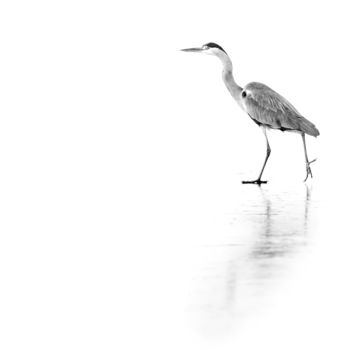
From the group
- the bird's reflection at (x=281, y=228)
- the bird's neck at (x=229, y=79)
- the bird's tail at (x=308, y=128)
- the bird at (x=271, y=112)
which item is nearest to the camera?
the bird's reflection at (x=281, y=228)

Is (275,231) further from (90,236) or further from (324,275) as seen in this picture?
(324,275)

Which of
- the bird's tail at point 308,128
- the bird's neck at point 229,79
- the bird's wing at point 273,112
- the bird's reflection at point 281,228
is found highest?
the bird's neck at point 229,79

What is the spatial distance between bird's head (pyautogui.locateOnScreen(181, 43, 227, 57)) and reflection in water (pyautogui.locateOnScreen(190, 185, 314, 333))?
5.98 meters

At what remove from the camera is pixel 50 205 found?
39.9 feet

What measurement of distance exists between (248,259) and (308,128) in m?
8.79

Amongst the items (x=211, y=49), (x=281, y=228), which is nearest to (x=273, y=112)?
(x=211, y=49)

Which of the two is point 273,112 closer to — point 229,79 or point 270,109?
point 270,109

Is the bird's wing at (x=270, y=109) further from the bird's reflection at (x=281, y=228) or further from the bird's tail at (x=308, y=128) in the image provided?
the bird's reflection at (x=281, y=228)

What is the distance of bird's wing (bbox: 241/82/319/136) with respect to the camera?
16.5 metres

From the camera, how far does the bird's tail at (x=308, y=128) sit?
16.3 m

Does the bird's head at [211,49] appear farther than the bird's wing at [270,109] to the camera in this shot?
Yes

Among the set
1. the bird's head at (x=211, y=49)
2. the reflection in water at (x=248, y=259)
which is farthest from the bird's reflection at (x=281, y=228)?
the bird's head at (x=211, y=49)

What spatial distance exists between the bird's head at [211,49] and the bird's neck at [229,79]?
0.09 metres

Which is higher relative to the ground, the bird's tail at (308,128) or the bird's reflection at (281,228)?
the bird's tail at (308,128)
